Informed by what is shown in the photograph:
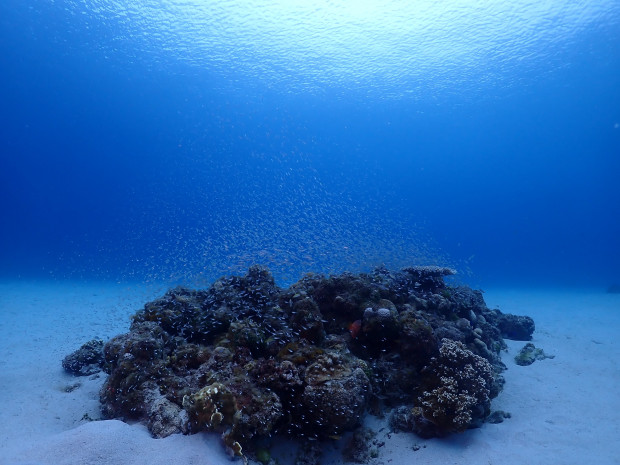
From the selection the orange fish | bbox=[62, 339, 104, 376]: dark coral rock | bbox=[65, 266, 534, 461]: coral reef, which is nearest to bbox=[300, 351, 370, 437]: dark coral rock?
bbox=[65, 266, 534, 461]: coral reef

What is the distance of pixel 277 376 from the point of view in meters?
5.99

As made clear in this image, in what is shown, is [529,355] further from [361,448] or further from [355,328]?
[361,448]

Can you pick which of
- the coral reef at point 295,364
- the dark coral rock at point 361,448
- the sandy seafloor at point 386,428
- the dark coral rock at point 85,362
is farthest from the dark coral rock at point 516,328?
the dark coral rock at point 85,362

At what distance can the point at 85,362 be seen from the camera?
9195mm

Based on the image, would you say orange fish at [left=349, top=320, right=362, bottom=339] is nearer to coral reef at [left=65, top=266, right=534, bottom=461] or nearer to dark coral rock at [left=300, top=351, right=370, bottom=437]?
coral reef at [left=65, top=266, right=534, bottom=461]

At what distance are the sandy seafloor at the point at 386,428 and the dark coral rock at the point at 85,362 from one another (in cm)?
28

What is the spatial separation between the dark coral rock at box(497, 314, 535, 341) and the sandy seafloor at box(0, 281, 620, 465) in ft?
2.10

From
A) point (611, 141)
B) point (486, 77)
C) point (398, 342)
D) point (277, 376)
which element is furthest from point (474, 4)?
point (611, 141)

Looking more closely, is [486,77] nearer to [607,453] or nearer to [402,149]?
[607,453]

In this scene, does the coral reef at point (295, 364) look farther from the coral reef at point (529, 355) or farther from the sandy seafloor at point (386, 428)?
the coral reef at point (529, 355)

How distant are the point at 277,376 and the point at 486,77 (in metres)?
51.1

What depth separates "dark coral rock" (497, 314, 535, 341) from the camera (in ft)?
45.2

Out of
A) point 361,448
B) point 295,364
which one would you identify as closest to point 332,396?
point 295,364

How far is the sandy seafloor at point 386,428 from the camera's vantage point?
16.5 ft
